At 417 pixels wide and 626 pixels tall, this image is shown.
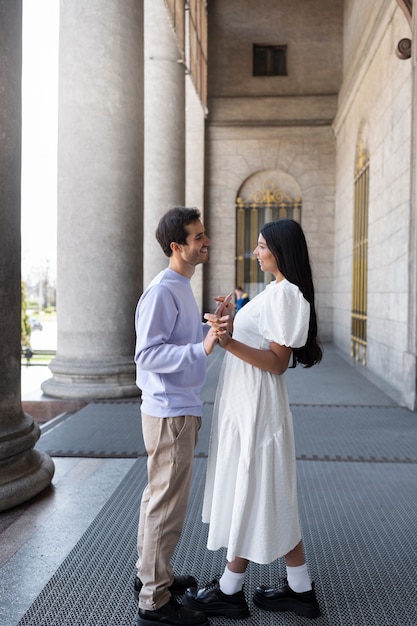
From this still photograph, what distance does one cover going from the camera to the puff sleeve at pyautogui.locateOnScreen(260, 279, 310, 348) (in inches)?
116

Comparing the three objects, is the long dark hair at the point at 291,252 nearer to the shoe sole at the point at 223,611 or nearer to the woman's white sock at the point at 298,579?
the woman's white sock at the point at 298,579

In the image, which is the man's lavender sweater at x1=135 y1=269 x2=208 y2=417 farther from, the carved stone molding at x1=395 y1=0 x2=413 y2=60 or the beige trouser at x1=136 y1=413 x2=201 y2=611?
the carved stone molding at x1=395 y1=0 x2=413 y2=60

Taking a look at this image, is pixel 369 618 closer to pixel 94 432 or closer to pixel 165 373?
pixel 165 373

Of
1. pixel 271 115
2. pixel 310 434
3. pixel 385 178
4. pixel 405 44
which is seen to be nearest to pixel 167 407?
pixel 310 434

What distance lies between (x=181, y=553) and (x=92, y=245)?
5.56 metres

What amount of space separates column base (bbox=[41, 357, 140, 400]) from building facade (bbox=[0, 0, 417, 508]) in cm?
2

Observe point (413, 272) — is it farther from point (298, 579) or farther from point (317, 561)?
point (298, 579)

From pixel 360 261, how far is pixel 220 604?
40.2ft

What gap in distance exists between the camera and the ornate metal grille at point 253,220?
20750 mm

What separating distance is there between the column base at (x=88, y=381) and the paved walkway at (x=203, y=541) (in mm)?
2731

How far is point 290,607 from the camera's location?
310 cm

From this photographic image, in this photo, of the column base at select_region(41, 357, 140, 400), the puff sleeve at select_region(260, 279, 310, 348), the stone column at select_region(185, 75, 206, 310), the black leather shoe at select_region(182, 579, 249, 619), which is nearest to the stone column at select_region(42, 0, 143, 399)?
the column base at select_region(41, 357, 140, 400)

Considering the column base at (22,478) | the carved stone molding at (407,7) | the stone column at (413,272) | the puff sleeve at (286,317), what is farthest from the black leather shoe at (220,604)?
the carved stone molding at (407,7)

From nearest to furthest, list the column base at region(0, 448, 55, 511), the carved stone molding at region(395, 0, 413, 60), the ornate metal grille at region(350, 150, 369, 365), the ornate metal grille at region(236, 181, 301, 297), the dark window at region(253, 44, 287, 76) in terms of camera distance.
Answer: the column base at region(0, 448, 55, 511) < the carved stone molding at region(395, 0, 413, 60) < the ornate metal grille at region(350, 150, 369, 365) < the ornate metal grille at region(236, 181, 301, 297) < the dark window at region(253, 44, 287, 76)
